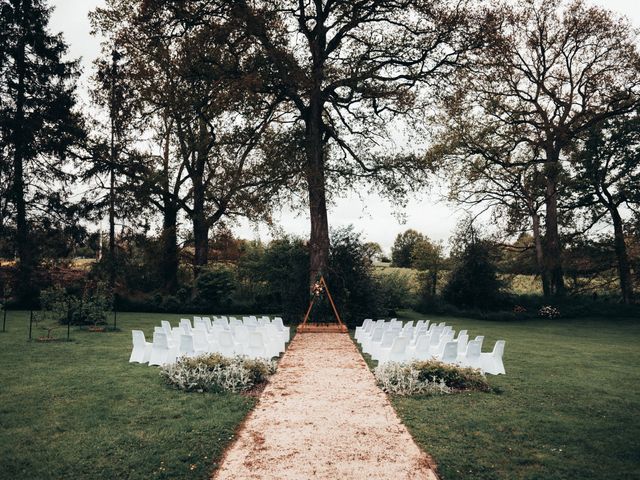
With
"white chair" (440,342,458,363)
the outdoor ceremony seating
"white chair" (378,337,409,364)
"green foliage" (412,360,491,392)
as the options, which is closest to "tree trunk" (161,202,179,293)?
the outdoor ceremony seating

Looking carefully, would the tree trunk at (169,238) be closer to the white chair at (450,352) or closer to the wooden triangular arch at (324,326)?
the wooden triangular arch at (324,326)

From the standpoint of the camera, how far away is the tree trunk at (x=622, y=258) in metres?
28.1

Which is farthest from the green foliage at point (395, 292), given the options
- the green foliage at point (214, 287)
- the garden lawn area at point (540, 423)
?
the garden lawn area at point (540, 423)

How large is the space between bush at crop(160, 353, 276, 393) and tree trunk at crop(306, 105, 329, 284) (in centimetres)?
1278

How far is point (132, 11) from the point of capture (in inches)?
945

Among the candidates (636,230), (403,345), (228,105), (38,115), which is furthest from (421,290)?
(38,115)

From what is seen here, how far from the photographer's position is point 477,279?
2750cm

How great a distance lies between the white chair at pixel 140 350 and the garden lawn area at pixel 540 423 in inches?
238

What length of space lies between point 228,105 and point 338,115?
695 centimetres

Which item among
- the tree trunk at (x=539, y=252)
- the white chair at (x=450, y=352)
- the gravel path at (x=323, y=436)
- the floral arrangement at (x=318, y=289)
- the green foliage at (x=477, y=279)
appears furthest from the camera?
the tree trunk at (x=539, y=252)

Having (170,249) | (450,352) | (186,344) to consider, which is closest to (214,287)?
(170,249)

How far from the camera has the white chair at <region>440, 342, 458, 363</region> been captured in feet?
32.7

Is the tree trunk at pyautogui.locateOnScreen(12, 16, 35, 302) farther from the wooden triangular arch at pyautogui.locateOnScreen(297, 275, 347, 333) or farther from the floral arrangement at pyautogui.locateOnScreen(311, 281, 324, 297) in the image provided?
the wooden triangular arch at pyautogui.locateOnScreen(297, 275, 347, 333)

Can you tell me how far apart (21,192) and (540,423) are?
29.1 metres
